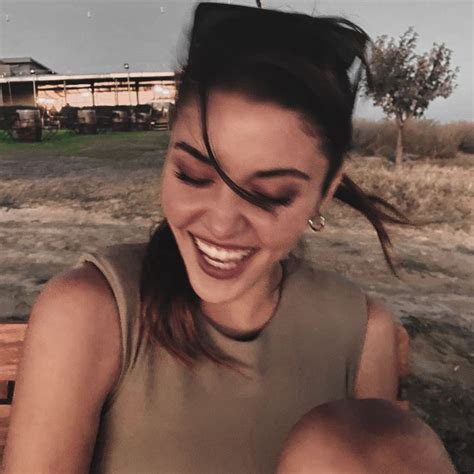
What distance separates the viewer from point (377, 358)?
85 centimetres

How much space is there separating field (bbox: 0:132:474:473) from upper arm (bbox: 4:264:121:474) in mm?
1937

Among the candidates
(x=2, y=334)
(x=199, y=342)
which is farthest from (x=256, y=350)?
(x=2, y=334)

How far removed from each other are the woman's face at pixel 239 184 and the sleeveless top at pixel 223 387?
89 mm

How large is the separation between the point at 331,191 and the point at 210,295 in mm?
228

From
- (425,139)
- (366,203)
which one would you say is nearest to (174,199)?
(366,203)

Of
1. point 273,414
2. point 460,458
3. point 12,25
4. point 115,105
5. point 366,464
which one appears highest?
point 12,25

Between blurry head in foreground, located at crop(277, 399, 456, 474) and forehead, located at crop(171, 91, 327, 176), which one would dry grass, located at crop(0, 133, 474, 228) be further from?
blurry head in foreground, located at crop(277, 399, 456, 474)

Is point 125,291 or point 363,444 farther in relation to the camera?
point 125,291

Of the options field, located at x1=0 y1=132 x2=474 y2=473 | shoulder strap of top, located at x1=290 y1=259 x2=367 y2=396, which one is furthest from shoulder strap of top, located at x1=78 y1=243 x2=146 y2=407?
field, located at x1=0 y1=132 x2=474 y2=473

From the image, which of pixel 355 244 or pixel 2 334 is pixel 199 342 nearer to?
pixel 2 334

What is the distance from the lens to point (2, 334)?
97cm

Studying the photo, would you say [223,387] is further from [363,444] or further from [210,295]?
[363,444]

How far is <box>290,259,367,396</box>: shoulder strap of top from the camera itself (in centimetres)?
81

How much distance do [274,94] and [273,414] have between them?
399mm
